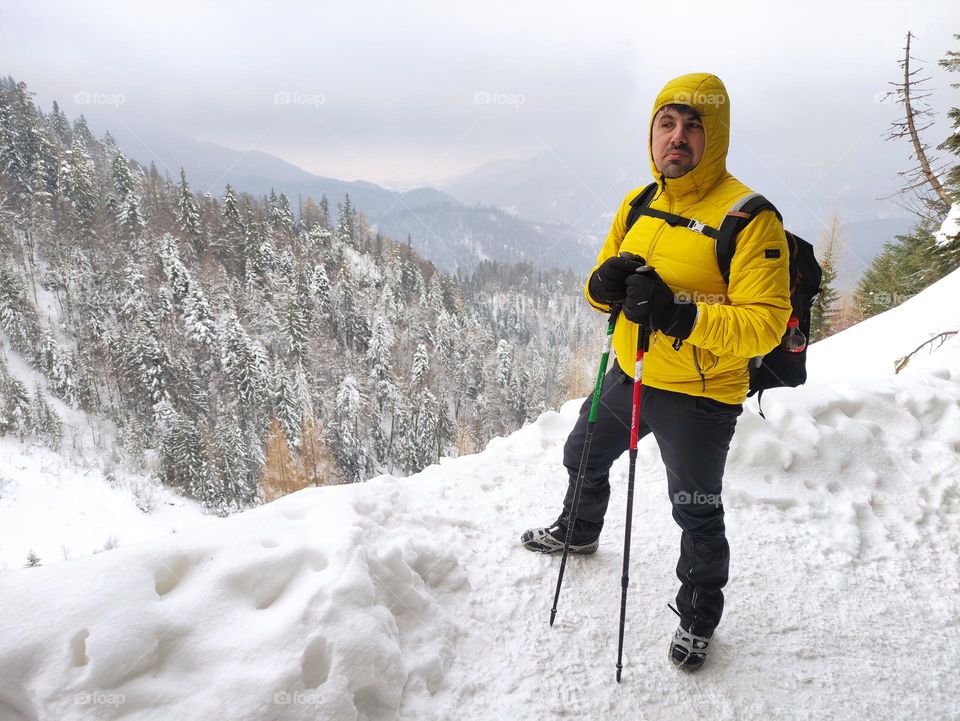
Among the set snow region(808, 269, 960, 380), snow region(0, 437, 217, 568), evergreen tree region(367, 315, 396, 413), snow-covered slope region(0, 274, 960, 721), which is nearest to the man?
snow-covered slope region(0, 274, 960, 721)

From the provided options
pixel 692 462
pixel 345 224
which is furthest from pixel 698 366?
pixel 345 224

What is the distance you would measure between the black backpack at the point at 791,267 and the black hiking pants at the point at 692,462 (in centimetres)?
27

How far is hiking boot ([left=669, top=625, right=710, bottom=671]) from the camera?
8.21ft

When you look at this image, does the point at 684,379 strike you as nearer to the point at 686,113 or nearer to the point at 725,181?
the point at 725,181

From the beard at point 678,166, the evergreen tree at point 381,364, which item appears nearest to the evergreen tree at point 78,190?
the evergreen tree at point 381,364

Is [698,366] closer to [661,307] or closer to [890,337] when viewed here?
[661,307]

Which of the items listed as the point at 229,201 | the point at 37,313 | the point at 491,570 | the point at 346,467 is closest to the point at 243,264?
the point at 229,201

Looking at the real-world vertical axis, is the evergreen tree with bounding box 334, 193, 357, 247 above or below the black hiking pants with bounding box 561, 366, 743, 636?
above

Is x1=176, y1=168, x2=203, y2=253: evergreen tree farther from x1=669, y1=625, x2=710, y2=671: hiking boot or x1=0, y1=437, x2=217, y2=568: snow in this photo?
x1=669, y1=625, x2=710, y2=671: hiking boot

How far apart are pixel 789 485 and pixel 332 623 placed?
3799 millimetres

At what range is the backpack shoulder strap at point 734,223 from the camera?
6.77 feet

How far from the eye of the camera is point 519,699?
228 centimetres

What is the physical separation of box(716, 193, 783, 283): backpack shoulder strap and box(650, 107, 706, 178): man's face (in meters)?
0.30

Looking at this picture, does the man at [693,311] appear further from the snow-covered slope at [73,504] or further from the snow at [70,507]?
the snow at [70,507]
